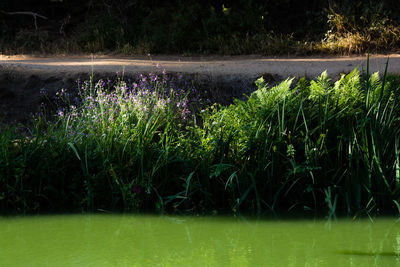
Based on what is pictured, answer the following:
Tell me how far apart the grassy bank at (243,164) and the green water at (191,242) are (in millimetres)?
387

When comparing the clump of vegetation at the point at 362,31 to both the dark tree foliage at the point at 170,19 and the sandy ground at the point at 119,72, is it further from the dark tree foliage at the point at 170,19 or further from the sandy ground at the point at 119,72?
the sandy ground at the point at 119,72

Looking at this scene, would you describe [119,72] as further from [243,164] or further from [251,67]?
[243,164]

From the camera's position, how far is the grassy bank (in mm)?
5680

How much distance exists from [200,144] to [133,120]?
0.88 meters

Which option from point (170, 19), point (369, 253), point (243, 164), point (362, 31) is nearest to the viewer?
point (369, 253)

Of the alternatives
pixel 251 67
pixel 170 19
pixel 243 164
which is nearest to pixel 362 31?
pixel 251 67

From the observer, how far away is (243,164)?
5.90 m

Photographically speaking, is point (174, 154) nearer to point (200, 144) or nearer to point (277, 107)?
point (200, 144)

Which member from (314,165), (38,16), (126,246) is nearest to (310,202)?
(314,165)

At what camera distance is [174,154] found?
6.06m

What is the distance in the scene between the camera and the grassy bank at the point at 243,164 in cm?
568

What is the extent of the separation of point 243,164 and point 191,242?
1.36 metres

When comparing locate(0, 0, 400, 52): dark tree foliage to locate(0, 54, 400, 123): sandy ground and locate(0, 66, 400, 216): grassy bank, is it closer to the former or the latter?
locate(0, 54, 400, 123): sandy ground

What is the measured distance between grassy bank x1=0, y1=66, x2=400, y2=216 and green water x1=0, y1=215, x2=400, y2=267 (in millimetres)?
387
